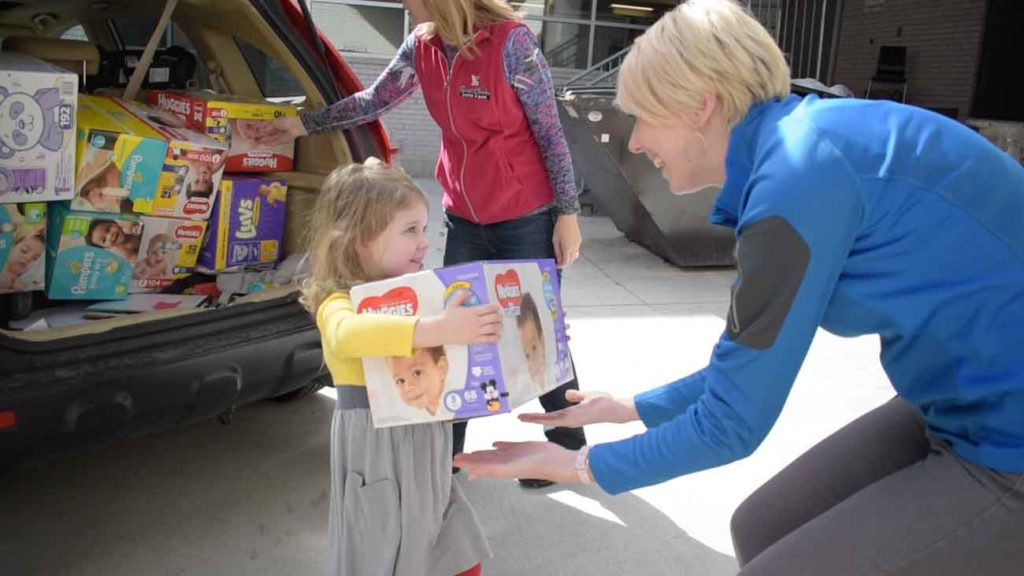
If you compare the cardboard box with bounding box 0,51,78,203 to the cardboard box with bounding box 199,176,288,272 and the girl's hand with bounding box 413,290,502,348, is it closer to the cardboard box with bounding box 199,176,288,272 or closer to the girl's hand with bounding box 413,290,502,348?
the cardboard box with bounding box 199,176,288,272

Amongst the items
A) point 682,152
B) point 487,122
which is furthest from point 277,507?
point 682,152

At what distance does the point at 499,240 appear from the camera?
306cm

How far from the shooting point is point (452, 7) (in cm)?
269

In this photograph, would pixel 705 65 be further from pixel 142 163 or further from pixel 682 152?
pixel 142 163

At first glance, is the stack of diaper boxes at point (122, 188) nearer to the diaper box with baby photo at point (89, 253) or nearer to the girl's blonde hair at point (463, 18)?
the diaper box with baby photo at point (89, 253)

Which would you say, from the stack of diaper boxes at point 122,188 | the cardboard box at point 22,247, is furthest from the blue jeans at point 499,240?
the cardboard box at point 22,247

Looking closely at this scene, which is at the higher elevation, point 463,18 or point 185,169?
point 463,18

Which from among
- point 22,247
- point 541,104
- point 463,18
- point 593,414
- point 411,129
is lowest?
point 411,129

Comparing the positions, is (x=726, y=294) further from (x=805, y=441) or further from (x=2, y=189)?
(x=2, y=189)

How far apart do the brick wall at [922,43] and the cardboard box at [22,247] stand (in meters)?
12.2

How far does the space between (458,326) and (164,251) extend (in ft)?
5.79

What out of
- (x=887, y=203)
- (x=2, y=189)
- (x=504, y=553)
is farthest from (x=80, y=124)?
(x=887, y=203)

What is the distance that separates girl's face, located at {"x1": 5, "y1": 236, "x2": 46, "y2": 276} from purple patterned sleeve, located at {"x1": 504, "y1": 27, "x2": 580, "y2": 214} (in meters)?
1.55

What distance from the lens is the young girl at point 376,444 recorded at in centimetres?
214
